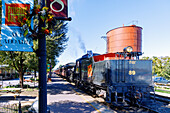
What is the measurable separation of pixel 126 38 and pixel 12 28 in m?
13.7

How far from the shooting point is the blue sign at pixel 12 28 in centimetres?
346

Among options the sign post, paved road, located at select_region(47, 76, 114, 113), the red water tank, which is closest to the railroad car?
paved road, located at select_region(47, 76, 114, 113)

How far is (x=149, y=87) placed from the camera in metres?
8.62

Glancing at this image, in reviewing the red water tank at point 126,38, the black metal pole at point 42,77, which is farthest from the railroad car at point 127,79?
the red water tank at point 126,38

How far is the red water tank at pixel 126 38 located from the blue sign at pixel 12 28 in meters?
12.6

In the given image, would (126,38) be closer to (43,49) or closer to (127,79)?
(127,79)

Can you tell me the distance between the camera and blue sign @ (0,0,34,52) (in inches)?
136

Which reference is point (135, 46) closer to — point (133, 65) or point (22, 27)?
point (133, 65)

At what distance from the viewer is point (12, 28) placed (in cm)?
349

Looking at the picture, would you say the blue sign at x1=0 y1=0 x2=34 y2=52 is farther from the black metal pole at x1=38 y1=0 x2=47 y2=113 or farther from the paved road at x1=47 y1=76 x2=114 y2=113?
the paved road at x1=47 y1=76 x2=114 y2=113

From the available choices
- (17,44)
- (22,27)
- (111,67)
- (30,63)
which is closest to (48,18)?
(22,27)

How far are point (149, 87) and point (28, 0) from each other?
811 centimetres

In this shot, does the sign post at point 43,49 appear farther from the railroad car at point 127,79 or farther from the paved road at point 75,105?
the railroad car at point 127,79

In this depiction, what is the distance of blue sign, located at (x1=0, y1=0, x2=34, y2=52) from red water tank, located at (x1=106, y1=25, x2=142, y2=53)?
12.6 m
